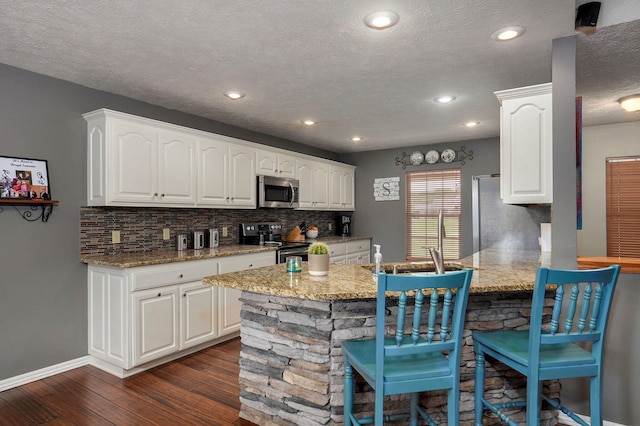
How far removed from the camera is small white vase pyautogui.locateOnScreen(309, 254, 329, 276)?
89.7 inches

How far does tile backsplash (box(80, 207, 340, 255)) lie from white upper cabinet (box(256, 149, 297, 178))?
0.59 m

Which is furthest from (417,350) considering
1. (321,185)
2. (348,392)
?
(321,185)

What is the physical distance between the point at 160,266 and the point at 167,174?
93 cm

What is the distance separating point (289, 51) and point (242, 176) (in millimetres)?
2087

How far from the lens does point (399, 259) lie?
6188mm

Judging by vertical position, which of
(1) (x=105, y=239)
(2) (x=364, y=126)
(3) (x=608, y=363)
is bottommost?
(3) (x=608, y=363)

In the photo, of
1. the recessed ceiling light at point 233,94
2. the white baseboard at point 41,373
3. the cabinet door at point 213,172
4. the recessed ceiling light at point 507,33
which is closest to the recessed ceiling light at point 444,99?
the recessed ceiling light at point 507,33

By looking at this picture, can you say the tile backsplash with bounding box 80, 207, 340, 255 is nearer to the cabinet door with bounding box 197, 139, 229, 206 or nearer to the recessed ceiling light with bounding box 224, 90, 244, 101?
the cabinet door with bounding box 197, 139, 229, 206

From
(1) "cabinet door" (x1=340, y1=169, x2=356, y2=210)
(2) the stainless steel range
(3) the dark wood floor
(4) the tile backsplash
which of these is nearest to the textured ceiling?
(4) the tile backsplash

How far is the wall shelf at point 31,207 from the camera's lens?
282 centimetres

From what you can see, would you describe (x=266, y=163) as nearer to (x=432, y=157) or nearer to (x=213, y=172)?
(x=213, y=172)

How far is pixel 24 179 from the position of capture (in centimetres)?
291

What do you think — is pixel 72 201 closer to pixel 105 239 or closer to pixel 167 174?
pixel 105 239

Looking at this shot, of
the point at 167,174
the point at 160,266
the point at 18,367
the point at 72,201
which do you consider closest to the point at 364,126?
the point at 167,174
